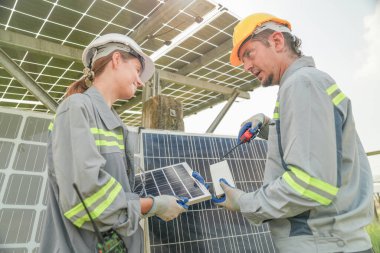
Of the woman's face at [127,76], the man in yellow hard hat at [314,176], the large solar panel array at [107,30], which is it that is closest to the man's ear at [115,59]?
the woman's face at [127,76]

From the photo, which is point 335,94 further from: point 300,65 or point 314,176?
point 314,176

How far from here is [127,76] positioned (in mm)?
2221

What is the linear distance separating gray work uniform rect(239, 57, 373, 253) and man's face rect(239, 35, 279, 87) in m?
0.45

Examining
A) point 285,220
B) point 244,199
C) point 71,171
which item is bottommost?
point 285,220

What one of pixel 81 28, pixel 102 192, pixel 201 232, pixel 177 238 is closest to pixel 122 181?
pixel 102 192

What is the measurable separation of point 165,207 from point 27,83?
5.26m

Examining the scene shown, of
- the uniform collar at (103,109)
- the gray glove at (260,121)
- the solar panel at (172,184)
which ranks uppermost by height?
the gray glove at (260,121)

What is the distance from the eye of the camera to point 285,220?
1.80 m

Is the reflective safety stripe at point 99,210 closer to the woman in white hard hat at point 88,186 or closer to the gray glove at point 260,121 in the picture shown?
the woman in white hard hat at point 88,186

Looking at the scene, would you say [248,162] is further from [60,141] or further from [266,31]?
[60,141]

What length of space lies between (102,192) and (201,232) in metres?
1.57

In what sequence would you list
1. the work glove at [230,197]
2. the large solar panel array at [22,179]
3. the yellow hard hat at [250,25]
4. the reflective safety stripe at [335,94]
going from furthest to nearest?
the yellow hard hat at [250,25]
the large solar panel array at [22,179]
the work glove at [230,197]
the reflective safety stripe at [335,94]

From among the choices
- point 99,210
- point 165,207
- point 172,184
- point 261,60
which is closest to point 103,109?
point 99,210

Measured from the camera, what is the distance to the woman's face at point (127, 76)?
7.24 feet
